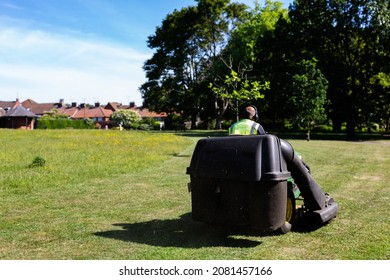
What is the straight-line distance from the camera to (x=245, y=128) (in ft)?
22.3

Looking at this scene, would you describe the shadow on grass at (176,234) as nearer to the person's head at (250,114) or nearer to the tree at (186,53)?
the person's head at (250,114)

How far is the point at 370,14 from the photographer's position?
3862 cm

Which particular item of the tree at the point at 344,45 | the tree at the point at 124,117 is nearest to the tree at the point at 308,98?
the tree at the point at 344,45

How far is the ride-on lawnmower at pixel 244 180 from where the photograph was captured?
586cm

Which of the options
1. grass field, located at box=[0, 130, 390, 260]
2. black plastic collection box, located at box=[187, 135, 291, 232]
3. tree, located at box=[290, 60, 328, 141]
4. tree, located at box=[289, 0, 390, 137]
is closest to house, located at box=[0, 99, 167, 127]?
tree, located at box=[289, 0, 390, 137]

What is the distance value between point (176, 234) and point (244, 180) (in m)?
1.69

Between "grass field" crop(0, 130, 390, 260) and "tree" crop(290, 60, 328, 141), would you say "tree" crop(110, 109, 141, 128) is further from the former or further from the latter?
"grass field" crop(0, 130, 390, 260)

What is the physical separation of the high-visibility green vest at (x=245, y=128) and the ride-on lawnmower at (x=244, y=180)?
2.13 ft

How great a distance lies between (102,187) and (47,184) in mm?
1530

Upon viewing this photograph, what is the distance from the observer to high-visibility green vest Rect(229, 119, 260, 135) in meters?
6.76

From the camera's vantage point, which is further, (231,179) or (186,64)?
(186,64)

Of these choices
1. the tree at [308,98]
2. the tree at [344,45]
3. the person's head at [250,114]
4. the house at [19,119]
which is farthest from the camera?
the house at [19,119]

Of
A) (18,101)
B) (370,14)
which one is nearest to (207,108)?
(370,14)

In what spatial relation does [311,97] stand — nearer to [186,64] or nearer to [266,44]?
[266,44]
